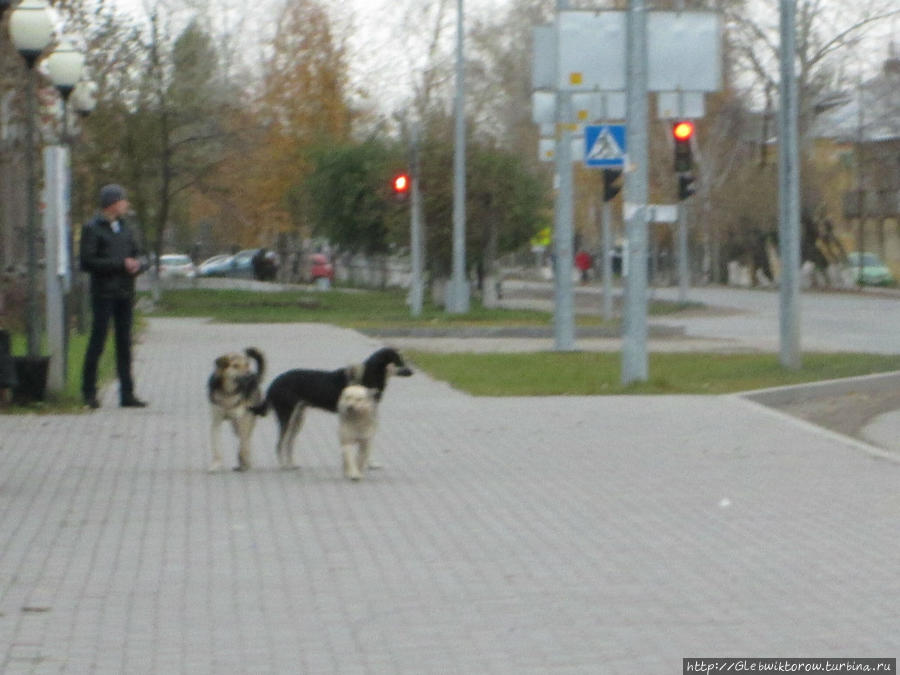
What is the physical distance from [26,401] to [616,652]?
31.9 ft

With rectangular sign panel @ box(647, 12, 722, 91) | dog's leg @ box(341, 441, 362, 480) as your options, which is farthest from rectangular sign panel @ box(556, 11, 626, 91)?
dog's leg @ box(341, 441, 362, 480)

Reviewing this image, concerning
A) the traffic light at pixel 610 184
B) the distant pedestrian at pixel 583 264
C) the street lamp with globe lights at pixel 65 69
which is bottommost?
the distant pedestrian at pixel 583 264

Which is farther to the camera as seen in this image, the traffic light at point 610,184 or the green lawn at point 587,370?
the traffic light at point 610,184

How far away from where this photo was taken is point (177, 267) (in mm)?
67500

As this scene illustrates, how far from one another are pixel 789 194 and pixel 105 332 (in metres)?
8.68

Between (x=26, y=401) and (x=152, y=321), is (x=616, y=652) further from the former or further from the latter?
(x=152, y=321)

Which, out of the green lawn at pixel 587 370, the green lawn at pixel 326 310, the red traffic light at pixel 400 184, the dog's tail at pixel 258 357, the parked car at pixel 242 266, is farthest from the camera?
the parked car at pixel 242 266

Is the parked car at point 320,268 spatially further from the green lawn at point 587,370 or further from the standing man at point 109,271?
the standing man at point 109,271

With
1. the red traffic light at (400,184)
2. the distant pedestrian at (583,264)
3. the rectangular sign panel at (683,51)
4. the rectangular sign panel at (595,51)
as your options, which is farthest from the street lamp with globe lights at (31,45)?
the distant pedestrian at (583,264)

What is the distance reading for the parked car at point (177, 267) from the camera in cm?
5895

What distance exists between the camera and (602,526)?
9.16 m

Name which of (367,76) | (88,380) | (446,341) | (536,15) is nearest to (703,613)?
(88,380)

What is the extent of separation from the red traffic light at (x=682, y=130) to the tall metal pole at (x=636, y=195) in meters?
2.39

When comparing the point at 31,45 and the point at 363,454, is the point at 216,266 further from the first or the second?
the point at 363,454
